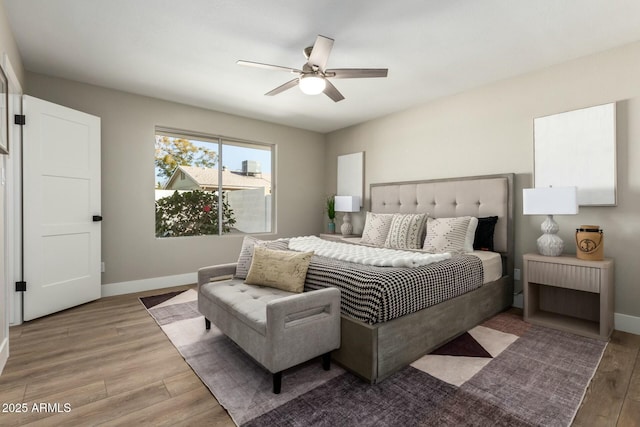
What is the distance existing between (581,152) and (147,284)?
515 centimetres

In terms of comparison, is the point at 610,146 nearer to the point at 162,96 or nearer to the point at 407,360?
the point at 407,360

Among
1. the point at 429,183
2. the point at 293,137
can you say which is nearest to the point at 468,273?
the point at 429,183

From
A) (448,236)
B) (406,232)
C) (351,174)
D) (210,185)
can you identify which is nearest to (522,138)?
(448,236)

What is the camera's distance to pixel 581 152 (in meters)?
2.90

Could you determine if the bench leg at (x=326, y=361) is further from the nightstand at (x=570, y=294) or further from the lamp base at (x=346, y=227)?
the lamp base at (x=346, y=227)

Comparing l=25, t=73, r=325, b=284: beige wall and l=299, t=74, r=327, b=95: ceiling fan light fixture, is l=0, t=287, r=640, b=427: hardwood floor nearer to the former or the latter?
l=25, t=73, r=325, b=284: beige wall

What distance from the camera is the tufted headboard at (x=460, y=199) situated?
3.35m

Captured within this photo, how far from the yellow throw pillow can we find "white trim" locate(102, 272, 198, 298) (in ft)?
7.21

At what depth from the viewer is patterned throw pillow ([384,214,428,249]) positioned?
11.7ft

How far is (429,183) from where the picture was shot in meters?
4.06

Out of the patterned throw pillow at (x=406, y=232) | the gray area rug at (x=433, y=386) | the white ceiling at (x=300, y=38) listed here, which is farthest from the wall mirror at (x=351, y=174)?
the gray area rug at (x=433, y=386)

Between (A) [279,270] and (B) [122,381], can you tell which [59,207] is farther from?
(A) [279,270]

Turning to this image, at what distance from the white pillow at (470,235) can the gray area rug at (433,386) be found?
0.91 meters

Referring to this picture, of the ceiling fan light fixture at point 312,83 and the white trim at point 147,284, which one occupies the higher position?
the ceiling fan light fixture at point 312,83
